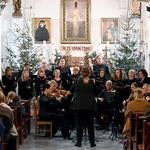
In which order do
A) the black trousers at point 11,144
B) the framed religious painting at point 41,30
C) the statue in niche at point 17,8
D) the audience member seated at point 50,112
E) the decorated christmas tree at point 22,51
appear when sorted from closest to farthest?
1. the black trousers at point 11,144
2. the audience member seated at point 50,112
3. the decorated christmas tree at point 22,51
4. the statue in niche at point 17,8
5. the framed religious painting at point 41,30

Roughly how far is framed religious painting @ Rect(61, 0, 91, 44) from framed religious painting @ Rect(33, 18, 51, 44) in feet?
2.34

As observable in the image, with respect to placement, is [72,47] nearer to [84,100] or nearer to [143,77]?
[143,77]

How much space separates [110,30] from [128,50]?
9.34ft

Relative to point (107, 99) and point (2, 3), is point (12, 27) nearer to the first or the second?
point (2, 3)

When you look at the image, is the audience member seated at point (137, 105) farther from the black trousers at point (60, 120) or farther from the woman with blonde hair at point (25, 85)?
the woman with blonde hair at point (25, 85)

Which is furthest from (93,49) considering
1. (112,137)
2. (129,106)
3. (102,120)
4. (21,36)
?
(129,106)

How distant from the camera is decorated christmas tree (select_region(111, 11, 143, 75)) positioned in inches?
729

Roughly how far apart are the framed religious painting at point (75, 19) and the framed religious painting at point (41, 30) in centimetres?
71

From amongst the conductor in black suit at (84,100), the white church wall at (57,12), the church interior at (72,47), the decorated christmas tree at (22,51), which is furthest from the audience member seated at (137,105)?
the white church wall at (57,12)

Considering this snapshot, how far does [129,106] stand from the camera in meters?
10.2

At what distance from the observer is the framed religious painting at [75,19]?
72.0ft

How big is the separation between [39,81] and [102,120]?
7.51 feet

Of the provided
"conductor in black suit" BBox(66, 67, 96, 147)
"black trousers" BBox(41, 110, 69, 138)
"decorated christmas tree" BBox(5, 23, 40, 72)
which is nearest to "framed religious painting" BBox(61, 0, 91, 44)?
"decorated christmas tree" BBox(5, 23, 40, 72)

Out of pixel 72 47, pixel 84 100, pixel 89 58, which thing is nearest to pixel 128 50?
pixel 89 58
